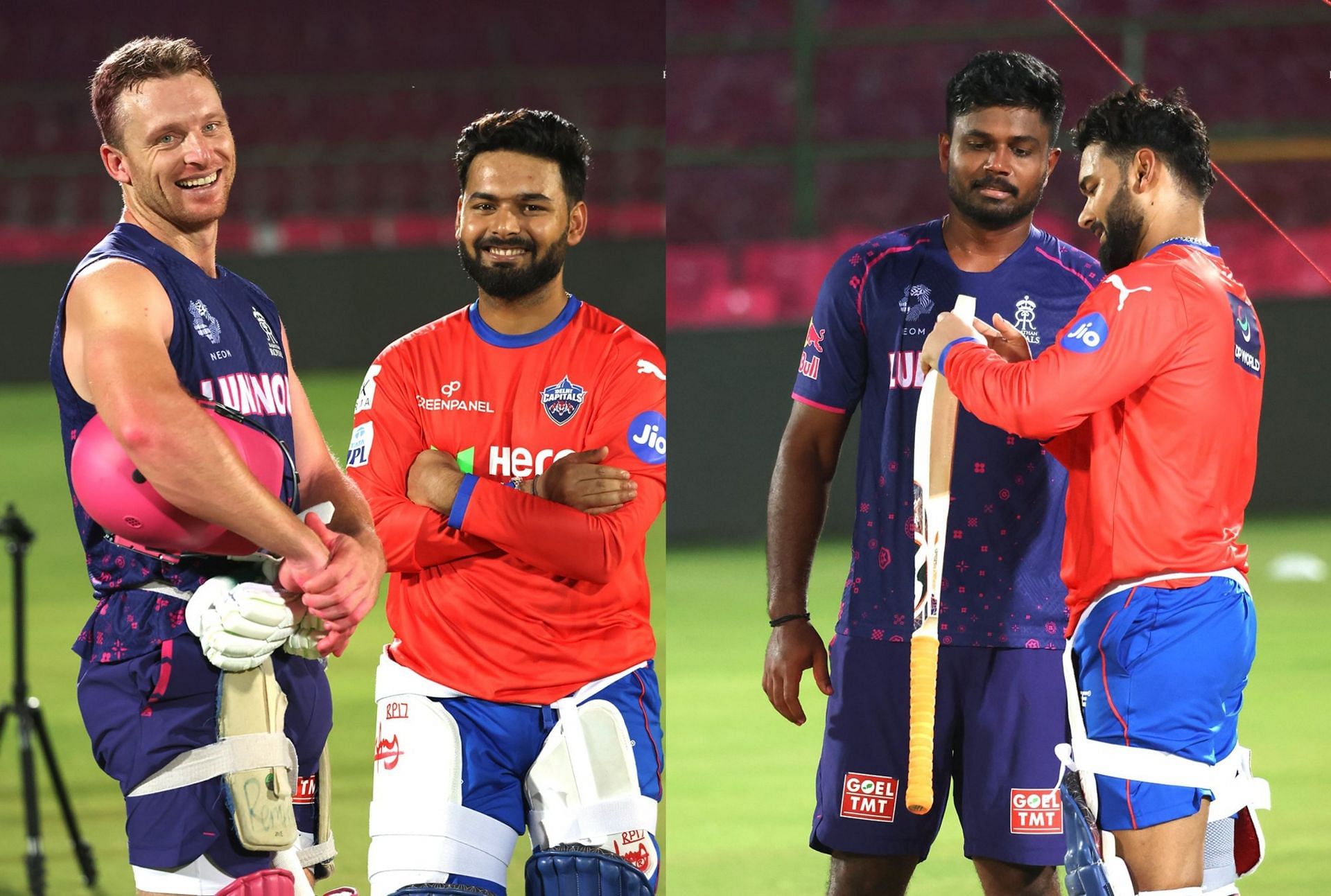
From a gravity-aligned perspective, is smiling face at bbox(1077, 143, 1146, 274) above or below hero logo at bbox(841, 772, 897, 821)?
above

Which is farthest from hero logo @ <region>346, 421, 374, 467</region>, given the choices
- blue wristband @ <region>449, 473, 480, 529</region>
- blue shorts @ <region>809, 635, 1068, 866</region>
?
blue shorts @ <region>809, 635, 1068, 866</region>

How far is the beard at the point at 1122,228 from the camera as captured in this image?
294 centimetres

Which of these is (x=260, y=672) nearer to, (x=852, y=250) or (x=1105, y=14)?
(x=852, y=250)

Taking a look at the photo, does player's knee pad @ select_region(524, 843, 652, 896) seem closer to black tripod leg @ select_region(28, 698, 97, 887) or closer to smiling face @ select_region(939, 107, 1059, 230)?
smiling face @ select_region(939, 107, 1059, 230)

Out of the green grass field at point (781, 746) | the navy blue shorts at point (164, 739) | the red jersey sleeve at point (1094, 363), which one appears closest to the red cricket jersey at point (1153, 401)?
the red jersey sleeve at point (1094, 363)

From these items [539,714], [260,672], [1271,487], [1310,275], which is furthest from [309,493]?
[1310,275]

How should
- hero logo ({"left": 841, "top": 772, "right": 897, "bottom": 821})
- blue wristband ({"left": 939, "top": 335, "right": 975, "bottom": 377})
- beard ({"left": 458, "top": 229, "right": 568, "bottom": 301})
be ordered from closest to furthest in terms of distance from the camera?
blue wristband ({"left": 939, "top": 335, "right": 975, "bottom": 377}) < beard ({"left": 458, "top": 229, "right": 568, "bottom": 301}) < hero logo ({"left": 841, "top": 772, "right": 897, "bottom": 821})

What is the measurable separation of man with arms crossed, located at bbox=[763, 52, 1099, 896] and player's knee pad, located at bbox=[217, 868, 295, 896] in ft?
3.33

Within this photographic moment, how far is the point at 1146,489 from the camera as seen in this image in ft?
9.28

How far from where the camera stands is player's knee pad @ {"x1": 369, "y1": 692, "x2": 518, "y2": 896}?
10.0 ft

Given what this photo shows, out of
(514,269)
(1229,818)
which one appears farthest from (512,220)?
(1229,818)

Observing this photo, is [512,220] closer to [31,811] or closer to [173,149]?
[173,149]

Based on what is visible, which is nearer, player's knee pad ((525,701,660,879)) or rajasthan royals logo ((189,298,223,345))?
rajasthan royals logo ((189,298,223,345))

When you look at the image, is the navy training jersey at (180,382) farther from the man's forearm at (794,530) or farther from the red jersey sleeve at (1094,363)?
the red jersey sleeve at (1094,363)
